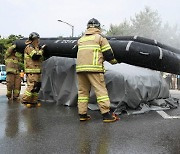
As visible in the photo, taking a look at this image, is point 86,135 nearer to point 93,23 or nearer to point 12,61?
point 93,23

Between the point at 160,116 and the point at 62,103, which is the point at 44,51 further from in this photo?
the point at 160,116

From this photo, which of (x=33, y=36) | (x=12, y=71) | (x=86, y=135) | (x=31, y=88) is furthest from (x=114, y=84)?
(x=12, y=71)

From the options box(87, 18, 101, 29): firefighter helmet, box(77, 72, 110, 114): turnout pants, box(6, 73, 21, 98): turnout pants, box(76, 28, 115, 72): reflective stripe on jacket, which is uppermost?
box(87, 18, 101, 29): firefighter helmet

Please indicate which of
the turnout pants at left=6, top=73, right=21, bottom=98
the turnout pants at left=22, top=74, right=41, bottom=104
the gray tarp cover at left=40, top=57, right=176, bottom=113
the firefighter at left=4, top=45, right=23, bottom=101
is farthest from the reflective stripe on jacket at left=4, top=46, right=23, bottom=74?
the turnout pants at left=22, top=74, right=41, bottom=104

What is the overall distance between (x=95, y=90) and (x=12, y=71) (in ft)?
12.6

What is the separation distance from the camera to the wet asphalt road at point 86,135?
Result: 3.17 meters

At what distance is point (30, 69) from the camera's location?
21.6 feet

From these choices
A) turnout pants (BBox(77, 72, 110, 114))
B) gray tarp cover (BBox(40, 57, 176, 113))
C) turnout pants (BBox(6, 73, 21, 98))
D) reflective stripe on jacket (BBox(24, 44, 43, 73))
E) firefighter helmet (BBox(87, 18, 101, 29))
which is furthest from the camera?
turnout pants (BBox(6, 73, 21, 98))

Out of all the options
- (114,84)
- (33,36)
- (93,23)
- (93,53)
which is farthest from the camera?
(33,36)

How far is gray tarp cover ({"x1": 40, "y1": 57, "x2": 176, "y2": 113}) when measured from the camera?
5.82 m

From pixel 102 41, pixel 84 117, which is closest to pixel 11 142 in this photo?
pixel 84 117

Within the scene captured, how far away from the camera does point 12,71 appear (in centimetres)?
806

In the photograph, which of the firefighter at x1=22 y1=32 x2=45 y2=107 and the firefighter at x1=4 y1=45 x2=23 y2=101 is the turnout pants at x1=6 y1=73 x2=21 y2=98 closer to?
the firefighter at x1=4 y1=45 x2=23 y2=101

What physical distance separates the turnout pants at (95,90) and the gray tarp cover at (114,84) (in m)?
0.95
